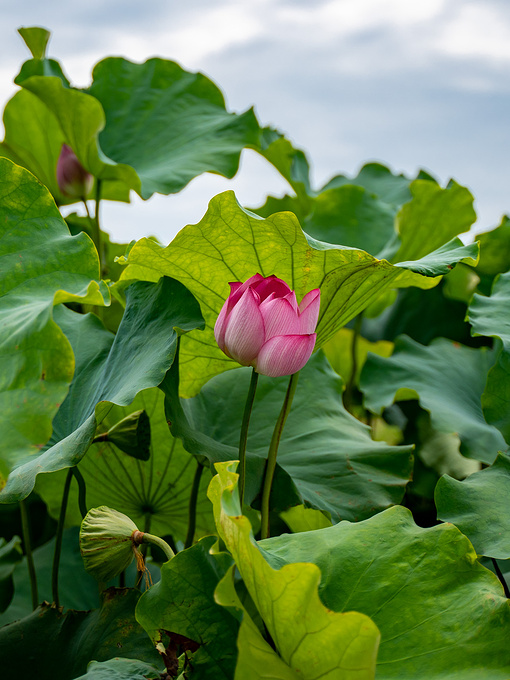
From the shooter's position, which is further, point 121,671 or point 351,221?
point 351,221

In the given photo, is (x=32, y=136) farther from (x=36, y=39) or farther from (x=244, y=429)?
(x=244, y=429)

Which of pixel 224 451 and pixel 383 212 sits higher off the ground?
pixel 383 212

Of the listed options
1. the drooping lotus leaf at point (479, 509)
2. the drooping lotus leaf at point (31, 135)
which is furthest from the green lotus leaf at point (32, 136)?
the drooping lotus leaf at point (479, 509)

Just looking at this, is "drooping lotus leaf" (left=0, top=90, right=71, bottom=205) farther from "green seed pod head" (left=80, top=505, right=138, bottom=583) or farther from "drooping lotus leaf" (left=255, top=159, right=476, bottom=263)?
"green seed pod head" (left=80, top=505, right=138, bottom=583)

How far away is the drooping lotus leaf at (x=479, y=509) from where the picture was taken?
62 centimetres

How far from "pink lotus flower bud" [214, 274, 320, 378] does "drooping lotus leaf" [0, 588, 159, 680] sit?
0.26 m

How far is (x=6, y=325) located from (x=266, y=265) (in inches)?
10.4

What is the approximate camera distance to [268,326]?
0.59m

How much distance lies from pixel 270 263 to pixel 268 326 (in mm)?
121

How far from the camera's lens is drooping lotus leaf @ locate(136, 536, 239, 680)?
1.69 feet

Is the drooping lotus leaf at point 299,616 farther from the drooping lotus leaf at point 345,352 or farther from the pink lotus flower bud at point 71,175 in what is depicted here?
the drooping lotus leaf at point 345,352

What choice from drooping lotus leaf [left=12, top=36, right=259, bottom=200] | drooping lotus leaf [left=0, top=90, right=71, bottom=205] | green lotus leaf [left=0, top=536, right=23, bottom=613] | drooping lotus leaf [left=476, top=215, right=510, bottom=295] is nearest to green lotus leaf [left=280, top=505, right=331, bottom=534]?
green lotus leaf [left=0, top=536, right=23, bottom=613]

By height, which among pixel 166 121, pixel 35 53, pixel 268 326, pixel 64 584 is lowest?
pixel 64 584

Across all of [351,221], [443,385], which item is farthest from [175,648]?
[351,221]
